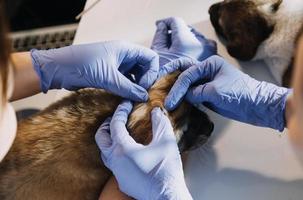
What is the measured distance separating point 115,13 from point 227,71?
448 millimetres

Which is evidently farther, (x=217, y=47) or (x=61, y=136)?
(x=217, y=47)

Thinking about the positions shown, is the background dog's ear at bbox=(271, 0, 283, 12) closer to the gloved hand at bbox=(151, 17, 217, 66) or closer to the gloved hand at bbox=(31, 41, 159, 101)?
the gloved hand at bbox=(151, 17, 217, 66)

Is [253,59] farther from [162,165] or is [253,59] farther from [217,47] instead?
[162,165]

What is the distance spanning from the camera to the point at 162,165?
0.88m

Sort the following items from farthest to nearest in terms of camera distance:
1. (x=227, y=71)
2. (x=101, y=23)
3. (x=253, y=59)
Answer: (x=101, y=23)
(x=253, y=59)
(x=227, y=71)

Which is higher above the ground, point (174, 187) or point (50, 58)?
point (50, 58)

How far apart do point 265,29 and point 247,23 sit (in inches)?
1.9

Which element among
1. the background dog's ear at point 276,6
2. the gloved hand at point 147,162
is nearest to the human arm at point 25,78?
the gloved hand at point 147,162

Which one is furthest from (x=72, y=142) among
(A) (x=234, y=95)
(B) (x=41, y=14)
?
(B) (x=41, y=14)

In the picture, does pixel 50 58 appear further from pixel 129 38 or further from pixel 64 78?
pixel 129 38

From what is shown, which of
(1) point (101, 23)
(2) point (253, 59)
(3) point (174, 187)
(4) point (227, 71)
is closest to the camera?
(3) point (174, 187)

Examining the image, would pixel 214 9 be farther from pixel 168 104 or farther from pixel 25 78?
pixel 25 78

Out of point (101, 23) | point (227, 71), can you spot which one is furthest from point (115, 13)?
point (227, 71)

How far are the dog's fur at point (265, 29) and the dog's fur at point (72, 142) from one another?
0.76ft
